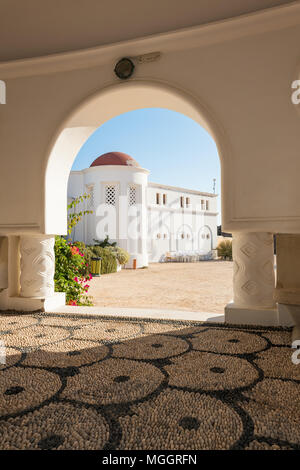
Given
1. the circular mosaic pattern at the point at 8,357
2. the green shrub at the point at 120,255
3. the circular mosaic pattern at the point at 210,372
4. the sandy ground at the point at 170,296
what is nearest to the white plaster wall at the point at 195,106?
the circular mosaic pattern at the point at 210,372

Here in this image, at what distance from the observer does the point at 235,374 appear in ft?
5.50

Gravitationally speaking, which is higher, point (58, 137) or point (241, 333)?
point (58, 137)

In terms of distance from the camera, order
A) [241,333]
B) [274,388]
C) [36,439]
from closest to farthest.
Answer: [36,439] → [274,388] → [241,333]

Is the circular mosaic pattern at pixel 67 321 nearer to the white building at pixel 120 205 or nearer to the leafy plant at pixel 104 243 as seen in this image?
the leafy plant at pixel 104 243

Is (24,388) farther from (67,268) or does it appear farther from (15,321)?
(67,268)

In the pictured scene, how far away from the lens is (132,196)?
14.6 metres

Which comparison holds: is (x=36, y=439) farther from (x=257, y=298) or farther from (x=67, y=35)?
(x=67, y=35)

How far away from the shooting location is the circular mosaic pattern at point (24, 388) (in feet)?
4.55

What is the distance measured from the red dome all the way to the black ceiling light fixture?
1210cm

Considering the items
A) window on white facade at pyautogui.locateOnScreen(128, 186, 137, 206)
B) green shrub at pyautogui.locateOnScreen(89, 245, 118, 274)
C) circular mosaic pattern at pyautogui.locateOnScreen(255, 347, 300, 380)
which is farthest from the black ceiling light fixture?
window on white facade at pyautogui.locateOnScreen(128, 186, 137, 206)

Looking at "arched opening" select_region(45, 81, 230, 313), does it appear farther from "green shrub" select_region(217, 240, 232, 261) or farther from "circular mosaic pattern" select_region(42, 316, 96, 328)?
"green shrub" select_region(217, 240, 232, 261)

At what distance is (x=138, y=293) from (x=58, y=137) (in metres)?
4.63

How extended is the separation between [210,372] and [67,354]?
919mm

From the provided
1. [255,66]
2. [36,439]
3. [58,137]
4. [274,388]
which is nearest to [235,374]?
[274,388]
